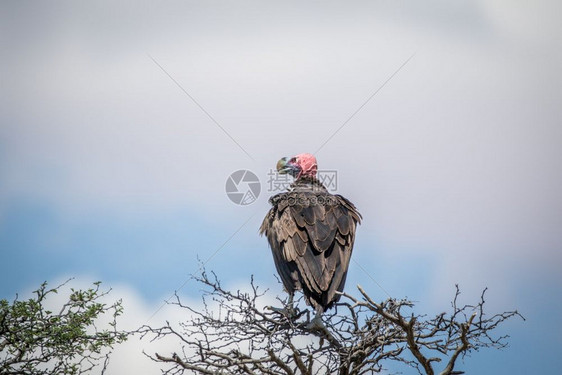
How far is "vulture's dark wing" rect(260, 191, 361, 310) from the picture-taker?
535 cm

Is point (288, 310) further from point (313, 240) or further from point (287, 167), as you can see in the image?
point (287, 167)

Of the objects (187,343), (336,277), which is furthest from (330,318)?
(187,343)

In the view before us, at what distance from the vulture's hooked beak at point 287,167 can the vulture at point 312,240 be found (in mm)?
1172

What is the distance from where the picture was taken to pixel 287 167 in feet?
25.3

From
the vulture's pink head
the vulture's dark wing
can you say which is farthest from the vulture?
the vulture's pink head

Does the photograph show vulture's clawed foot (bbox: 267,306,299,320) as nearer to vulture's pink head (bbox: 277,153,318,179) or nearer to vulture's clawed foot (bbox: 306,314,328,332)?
vulture's clawed foot (bbox: 306,314,328,332)

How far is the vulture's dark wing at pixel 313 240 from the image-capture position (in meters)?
5.35

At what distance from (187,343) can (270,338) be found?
2.26 feet

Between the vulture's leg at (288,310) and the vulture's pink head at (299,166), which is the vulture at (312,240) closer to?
the vulture's leg at (288,310)

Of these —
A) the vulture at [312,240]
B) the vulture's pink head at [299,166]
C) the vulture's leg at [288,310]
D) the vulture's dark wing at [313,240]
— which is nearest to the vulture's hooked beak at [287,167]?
the vulture's pink head at [299,166]

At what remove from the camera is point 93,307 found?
17.4ft

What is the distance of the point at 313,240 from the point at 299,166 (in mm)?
2114

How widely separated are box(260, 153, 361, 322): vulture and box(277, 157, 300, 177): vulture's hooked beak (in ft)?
3.85

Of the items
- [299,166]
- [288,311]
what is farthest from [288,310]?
[299,166]
